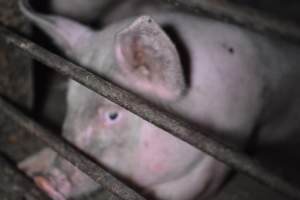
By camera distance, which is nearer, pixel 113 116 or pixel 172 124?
pixel 172 124

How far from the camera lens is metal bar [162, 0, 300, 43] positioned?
0.72 meters

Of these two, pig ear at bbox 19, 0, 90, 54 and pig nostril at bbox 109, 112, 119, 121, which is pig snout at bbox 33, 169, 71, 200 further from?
pig ear at bbox 19, 0, 90, 54

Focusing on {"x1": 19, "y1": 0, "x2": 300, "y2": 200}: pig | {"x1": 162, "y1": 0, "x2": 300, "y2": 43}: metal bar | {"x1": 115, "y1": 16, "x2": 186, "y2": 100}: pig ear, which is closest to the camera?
{"x1": 162, "y1": 0, "x2": 300, "y2": 43}: metal bar

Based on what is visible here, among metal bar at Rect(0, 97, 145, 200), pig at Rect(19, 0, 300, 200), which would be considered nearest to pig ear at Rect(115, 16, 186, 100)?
pig at Rect(19, 0, 300, 200)

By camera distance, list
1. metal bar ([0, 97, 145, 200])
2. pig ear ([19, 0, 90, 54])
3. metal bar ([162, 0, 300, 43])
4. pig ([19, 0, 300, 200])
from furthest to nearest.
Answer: pig ear ([19, 0, 90, 54]) < pig ([19, 0, 300, 200]) < metal bar ([0, 97, 145, 200]) < metal bar ([162, 0, 300, 43])

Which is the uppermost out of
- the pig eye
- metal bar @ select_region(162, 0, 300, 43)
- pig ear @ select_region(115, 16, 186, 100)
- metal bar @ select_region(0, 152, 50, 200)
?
metal bar @ select_region(162, 0, 300, 43)

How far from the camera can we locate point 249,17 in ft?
2.65

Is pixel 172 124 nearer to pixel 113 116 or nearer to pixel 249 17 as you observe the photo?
pixel 249 17

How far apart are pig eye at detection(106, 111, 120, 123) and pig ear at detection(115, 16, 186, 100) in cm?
12

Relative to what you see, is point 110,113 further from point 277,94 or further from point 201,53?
point 277,94

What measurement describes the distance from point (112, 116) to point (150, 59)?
0.26 metres

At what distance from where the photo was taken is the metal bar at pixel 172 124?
0.73 meters

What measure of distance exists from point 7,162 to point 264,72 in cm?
101

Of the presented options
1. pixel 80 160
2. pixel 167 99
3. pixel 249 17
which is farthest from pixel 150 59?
pixel 249 17
